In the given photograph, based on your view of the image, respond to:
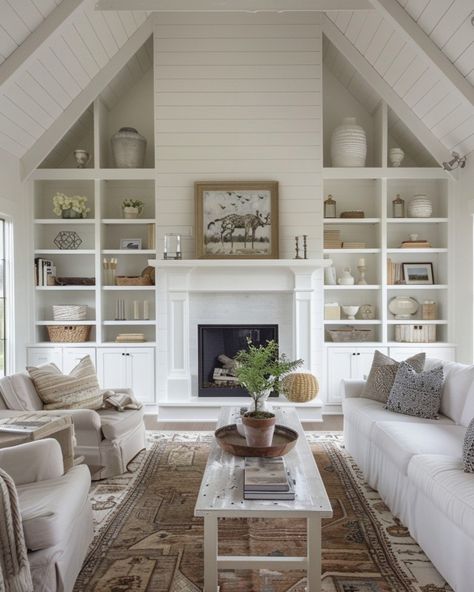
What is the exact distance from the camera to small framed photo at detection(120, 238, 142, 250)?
19.6 ft

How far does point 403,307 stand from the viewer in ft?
19.4

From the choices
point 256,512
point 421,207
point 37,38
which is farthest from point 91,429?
point 421,207

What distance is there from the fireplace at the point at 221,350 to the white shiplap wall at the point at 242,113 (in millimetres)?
949

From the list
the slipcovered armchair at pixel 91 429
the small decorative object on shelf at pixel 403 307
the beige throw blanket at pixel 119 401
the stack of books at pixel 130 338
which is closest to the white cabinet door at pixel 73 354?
the stack of books at pixel 130 338

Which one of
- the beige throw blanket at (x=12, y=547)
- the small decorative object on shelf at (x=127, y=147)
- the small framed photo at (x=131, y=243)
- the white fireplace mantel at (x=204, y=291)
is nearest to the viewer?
the beige throw blanket at (x=12, y=547)

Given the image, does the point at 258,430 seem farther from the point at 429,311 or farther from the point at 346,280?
the point at 429,311

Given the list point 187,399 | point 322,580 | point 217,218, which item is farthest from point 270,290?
point 322,580

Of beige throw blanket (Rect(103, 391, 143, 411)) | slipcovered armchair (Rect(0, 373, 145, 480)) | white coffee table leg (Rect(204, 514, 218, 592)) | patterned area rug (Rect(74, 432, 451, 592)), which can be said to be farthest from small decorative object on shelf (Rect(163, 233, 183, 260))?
white coffee table leg (Rect(204, 514, 218, 592))

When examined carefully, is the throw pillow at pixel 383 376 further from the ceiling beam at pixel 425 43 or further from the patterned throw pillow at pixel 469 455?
the ceiling beam at pixel 425 43

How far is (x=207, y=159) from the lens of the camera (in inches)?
221

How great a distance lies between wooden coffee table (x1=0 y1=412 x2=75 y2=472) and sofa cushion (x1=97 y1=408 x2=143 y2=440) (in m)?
0.59

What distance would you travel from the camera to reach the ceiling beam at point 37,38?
4.13 metres

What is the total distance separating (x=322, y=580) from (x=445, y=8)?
395 cm

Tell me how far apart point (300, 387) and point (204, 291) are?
146 cm
